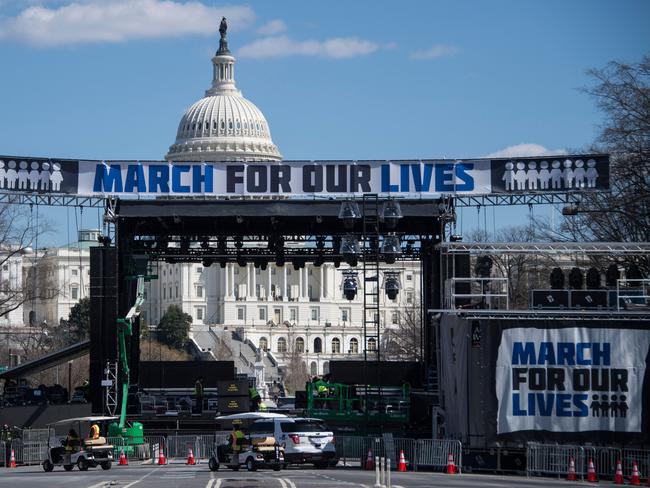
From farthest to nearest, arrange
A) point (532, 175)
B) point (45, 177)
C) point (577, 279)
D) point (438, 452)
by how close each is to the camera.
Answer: point (532, 175) → point (45, 177) → point (577, 279) → point (438, 452)

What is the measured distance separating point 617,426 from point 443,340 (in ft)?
23.5

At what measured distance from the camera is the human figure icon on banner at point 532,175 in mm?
58875

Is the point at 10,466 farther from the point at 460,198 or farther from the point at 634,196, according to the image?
the point at 634,196

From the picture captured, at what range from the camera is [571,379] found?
45.7m

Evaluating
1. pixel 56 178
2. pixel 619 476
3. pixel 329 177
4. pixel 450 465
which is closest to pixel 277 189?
pixel 329 177

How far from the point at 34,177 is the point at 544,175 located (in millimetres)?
17449

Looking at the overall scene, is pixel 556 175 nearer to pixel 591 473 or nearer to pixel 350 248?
pixel 350 248

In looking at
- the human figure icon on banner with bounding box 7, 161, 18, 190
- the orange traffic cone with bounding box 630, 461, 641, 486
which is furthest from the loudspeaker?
the human figure icon on banner with bounding box 7, 161, 18, 190

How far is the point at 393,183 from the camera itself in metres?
59.1

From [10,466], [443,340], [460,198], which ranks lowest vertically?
[10,466]

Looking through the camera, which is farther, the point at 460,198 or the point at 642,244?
the point at 460,198

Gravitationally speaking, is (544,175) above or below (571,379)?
above

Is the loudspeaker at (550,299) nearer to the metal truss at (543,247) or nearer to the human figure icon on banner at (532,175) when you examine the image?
the metal truss at (543,247)

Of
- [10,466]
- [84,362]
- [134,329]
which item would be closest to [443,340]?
[10,466]
